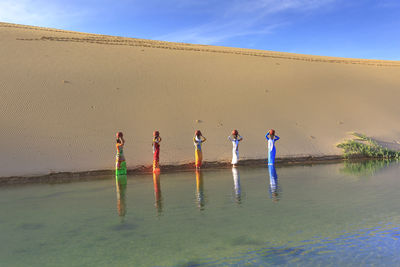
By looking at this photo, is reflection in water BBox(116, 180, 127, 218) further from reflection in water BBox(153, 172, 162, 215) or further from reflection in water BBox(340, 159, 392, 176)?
reflection in water BBox(340, 159, 392, 176)

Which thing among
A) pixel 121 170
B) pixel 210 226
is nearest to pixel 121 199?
pixel 210 226

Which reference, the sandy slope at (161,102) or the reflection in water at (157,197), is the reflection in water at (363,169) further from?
the reflection in water at (157,197)

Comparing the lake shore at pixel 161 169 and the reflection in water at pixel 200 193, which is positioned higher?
the lake shore at pixel 161 169

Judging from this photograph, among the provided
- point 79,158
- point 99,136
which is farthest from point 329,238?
point 99,136

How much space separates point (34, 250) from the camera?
428cm

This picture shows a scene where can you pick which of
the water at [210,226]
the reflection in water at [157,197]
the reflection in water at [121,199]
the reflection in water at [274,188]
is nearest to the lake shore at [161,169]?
the reflection in water at [121,199]

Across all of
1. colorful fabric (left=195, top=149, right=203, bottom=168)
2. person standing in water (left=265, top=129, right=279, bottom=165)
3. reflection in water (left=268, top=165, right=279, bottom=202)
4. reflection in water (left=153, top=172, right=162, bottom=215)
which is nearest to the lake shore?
colorful fabric (left=195, top=149, right=203, bottom=168)

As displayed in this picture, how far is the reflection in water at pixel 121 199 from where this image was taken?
6.05 metres

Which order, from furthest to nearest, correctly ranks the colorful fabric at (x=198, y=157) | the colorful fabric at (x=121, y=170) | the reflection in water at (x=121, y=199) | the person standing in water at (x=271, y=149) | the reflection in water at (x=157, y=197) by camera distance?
the person standing in water at (x=271, y=149) < the colorful fabric at (x=198, y=157) < the colorful fabric at (x=121, y=170) < the reflection in water at (x=157, y=197) < the reflection in water at (x=121, y=199)

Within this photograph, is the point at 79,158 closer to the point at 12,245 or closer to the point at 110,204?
the point at 110,204

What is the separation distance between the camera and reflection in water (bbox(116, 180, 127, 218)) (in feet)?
19.8

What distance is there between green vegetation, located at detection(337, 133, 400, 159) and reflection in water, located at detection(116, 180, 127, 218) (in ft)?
31.1

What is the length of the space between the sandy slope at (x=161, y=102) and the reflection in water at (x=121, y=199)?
147 inches

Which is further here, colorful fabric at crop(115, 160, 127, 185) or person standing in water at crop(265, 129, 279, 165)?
person standing in water at crop(265, 129, 279, 165)
